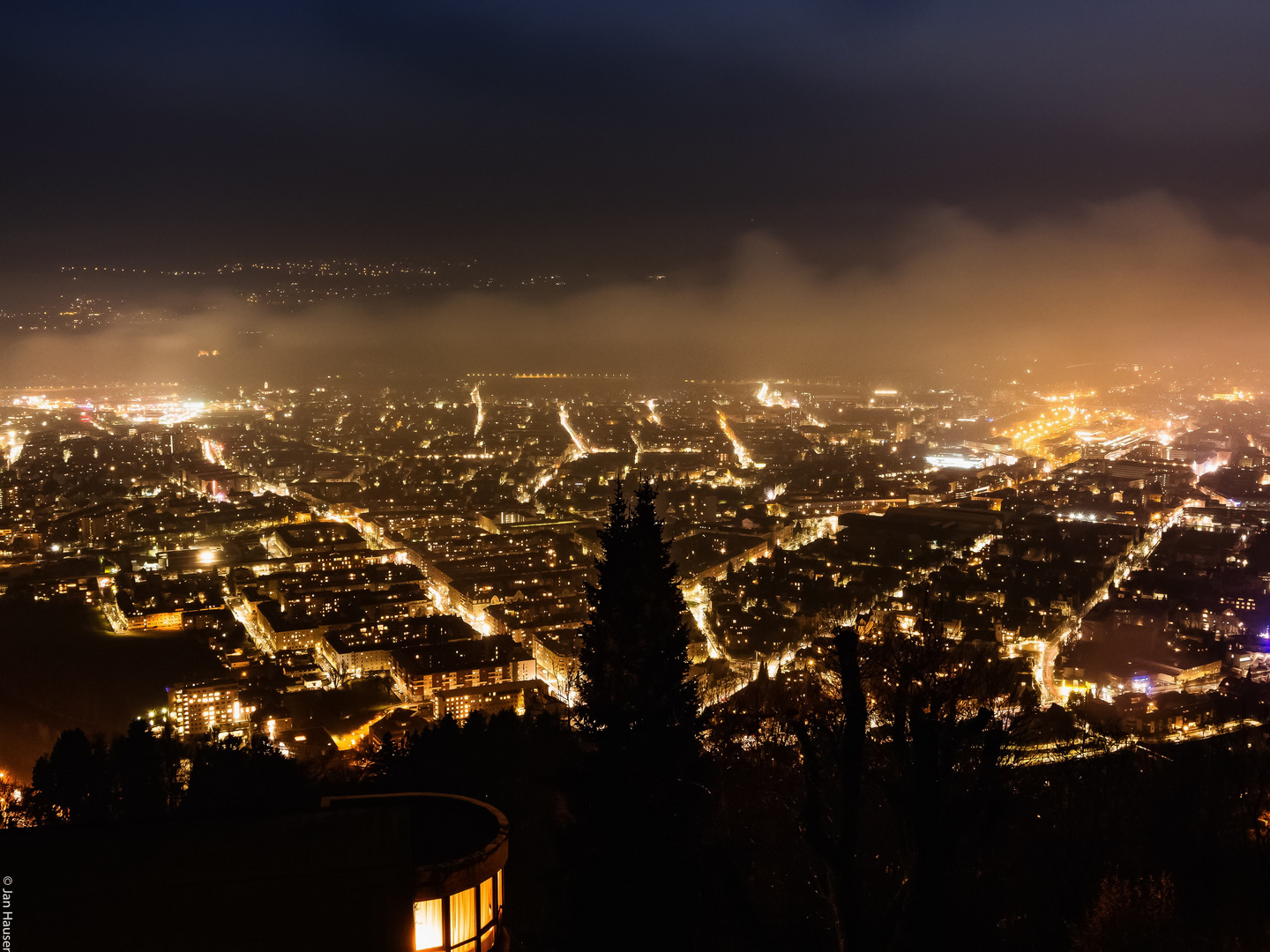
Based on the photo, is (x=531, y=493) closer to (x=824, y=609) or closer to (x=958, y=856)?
(x=824, y=609)

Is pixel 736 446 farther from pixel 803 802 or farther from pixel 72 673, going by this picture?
pixel 803 802

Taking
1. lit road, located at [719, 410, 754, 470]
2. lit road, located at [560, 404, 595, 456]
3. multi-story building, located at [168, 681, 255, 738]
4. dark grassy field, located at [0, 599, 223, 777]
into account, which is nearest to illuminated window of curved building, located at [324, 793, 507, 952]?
dark grassy field, located at [0, 599, 223, 777]

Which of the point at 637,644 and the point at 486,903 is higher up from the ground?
the point at 637,644

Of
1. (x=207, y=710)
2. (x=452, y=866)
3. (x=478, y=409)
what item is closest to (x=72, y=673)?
(x=207, y=710)

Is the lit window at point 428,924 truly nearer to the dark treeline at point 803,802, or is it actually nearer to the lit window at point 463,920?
the lit window at point 463,920

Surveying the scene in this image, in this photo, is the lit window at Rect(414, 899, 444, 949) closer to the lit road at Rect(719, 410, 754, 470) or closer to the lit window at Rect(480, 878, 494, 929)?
the lit window at Rect(480, 878, 494, 929)

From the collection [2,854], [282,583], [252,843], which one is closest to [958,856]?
[252,843]

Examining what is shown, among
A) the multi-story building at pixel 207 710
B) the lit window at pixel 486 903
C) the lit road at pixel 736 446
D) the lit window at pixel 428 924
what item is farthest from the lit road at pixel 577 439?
the lit window at pixel 428 924
